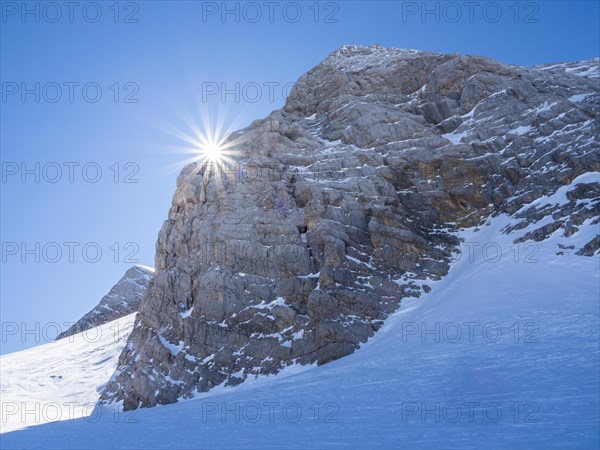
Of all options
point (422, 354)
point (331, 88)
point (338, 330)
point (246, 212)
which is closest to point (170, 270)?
point (246, 212)

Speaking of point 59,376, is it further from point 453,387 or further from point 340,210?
point 453,387

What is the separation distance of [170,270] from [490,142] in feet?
116

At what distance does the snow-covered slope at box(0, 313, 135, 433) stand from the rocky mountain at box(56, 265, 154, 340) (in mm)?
13030

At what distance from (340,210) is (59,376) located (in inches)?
1387

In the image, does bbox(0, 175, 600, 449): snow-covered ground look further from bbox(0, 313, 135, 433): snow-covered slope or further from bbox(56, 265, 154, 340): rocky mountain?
bbox(56, 265, 154, 340): rocky mountain

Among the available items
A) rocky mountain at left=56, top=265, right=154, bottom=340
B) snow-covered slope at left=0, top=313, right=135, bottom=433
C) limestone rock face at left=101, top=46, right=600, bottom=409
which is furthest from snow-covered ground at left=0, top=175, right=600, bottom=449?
rocky mountain at left=56, top=265, right=154, bottom=340

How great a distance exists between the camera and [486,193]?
52.8m

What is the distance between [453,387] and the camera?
68.2ft

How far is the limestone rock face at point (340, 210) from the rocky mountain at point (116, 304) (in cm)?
3919

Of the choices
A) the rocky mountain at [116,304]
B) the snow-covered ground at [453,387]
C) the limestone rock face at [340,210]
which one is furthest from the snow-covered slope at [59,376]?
the snow-covered ground at [453,387]

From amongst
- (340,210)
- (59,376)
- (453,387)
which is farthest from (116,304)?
(453,387)

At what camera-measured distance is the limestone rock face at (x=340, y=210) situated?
141 ft

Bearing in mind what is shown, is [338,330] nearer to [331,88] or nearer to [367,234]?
[367,234]

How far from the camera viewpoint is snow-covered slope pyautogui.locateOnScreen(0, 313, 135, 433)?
42.9 m
